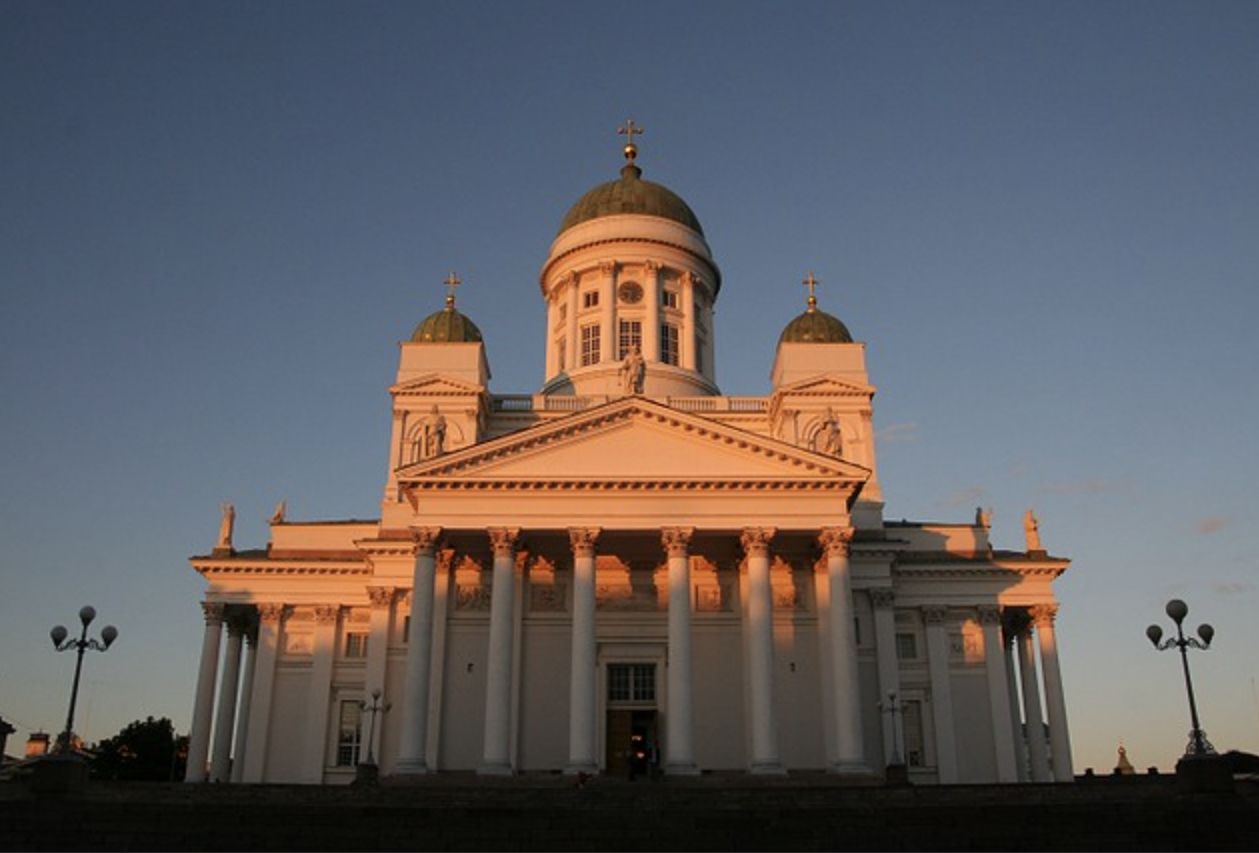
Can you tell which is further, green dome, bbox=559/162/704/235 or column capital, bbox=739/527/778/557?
green dome, bbox=559/162/704/235

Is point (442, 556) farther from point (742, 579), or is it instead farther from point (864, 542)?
point (864, 542)

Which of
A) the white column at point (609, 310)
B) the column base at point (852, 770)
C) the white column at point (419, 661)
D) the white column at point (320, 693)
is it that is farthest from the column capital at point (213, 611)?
the column base at point (852, 770)

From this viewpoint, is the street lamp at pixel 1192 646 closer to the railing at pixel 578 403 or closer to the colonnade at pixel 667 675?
the colonnade at pixel 667 675

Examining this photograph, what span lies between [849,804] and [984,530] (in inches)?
883

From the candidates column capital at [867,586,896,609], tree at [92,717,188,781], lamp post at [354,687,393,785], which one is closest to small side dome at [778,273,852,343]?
column capital at [867,586,896,609]

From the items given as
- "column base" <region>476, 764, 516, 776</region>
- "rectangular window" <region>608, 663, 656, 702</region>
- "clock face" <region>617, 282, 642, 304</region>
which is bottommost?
"column base" <region>476, 764, 516, 776</region>

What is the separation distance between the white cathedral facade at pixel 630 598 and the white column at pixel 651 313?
142mm

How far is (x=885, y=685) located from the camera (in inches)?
1537

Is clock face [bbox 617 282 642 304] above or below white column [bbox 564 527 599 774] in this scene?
above

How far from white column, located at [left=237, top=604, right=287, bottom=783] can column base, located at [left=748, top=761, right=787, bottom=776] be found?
1852cm

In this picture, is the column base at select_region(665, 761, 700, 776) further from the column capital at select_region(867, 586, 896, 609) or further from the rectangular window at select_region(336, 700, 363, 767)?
the rectangular window at select_region(336, 700, 363, 767)

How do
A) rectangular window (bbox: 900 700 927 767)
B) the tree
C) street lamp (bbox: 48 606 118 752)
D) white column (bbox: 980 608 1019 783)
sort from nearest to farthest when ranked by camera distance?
street lamp (bbox: 48 606 118 752)
white column (bbox: 980 608 1019 783)
rectangular window (bbox: 900 700 927 767)
the tree

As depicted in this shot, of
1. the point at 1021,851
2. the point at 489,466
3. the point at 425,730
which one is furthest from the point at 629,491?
the point at 1021,851

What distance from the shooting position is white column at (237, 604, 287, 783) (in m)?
40.3
